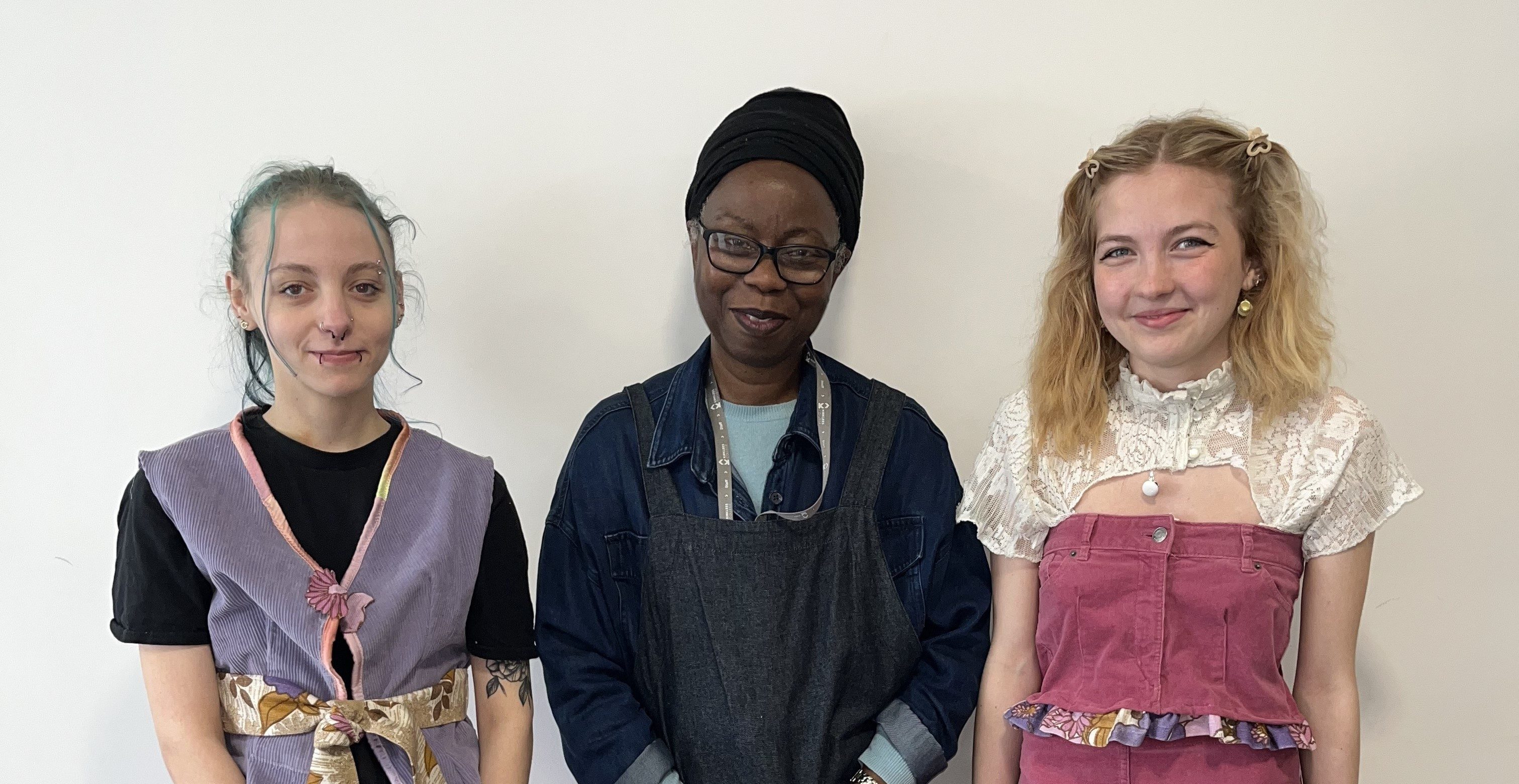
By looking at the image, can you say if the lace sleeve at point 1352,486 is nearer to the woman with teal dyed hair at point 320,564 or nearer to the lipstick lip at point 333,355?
the woman with teal dyed hair at point 320,564

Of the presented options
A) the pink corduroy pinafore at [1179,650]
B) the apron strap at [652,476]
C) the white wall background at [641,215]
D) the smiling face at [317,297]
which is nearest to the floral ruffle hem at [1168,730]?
the pink corduroy pinafore at [1179,650]

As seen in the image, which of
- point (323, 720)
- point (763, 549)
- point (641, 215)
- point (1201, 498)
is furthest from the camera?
point (641, 215)

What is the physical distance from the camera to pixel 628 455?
191 centimetres

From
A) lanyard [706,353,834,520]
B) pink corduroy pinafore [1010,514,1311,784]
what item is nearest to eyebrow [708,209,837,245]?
lanyard [706,353,834,520]

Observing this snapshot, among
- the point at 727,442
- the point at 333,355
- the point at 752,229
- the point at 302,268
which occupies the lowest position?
the point at 727,442

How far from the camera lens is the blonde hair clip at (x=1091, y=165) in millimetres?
1809

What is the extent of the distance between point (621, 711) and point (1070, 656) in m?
0.71

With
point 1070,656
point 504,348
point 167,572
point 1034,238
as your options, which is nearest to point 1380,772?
point 1070,656

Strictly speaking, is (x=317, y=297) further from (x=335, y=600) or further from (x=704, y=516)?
(x=704, y=516)

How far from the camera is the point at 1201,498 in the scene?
1701 millimetres

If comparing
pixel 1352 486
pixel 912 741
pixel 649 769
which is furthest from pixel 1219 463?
pixel 649 769

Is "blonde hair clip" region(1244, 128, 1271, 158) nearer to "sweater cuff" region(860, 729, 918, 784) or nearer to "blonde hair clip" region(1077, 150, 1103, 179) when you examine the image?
"blonde hair clip" region(1077, 150, 1103, 179)

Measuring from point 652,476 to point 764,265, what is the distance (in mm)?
398

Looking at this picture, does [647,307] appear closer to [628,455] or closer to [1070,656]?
[628,455]
